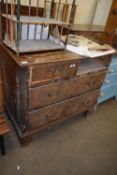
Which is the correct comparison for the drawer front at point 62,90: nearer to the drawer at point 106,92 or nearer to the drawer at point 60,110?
the drawer at point 60,110

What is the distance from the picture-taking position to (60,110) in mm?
1504

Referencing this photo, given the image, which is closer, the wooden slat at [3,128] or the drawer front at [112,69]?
the wooden slat at [3,128]

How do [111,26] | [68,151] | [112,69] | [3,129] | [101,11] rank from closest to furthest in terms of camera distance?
1. [3,129]
2. [68,151]
3. [111,26]
4. [112,69]
5. [101,11]

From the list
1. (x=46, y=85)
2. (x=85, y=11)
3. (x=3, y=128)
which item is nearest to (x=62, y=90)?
(x=46, y=85)

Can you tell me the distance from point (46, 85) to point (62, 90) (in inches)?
7.9

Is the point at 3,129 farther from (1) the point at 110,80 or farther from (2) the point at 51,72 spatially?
(1) the point at 110,80

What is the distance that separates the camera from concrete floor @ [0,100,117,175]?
4.30 feet

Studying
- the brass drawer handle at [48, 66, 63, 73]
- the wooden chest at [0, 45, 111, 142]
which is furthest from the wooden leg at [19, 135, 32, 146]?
the brass drawer handle at [48, 66, 63, 73]

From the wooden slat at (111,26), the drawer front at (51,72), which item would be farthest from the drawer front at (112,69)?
the drawer front at (51,72)

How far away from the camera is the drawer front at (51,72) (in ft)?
3.62

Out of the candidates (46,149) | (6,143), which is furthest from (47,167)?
(6,143)

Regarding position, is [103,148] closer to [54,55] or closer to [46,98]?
[46,98]

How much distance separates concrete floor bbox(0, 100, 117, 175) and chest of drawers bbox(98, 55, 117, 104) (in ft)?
1.26

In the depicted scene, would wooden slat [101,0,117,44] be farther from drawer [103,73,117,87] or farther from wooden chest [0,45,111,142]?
drawer [103,73,117,87]
